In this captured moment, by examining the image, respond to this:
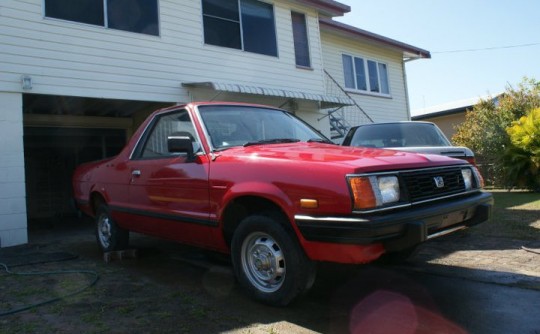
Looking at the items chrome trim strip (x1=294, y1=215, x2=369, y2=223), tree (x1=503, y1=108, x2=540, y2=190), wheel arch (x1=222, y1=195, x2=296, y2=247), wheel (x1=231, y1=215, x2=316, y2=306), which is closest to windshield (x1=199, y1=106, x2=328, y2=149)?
wheel arch (x1=222, y1=195, x2=296, y2=247)

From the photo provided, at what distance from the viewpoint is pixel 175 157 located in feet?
14.5

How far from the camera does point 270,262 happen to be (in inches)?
137

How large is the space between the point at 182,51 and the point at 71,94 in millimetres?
2525

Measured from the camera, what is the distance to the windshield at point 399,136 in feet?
24.2

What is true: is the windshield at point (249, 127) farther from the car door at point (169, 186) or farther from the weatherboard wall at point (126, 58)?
the weatherboard wall at point (126, 58)

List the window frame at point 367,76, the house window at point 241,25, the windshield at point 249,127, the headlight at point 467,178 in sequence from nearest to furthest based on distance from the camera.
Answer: the headlight at point 467,178 < the windshield at point 249,127 < the house window at point 241,25 < the window frame at point 367,76

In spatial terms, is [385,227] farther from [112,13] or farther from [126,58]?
[112,13]

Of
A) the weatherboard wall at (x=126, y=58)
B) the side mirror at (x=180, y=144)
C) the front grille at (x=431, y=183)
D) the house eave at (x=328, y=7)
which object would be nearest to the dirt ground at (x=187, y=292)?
the front grille at (x=431, y=183)

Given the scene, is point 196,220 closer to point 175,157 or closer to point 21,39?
point 175,157

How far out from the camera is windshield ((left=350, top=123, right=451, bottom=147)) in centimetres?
738

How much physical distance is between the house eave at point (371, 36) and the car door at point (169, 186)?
30.8 feet

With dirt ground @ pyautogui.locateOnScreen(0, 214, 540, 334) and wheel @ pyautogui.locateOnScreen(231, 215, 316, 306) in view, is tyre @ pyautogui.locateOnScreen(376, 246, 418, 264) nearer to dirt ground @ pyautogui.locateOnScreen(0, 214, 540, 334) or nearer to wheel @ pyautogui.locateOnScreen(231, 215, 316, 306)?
dirt ground @ pyautogui.locateOnScreen(0, 214, 540, 334)

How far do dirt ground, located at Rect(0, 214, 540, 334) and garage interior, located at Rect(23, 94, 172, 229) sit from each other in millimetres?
5053

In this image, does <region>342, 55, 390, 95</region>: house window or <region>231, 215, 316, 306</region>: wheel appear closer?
<region>231, 215, 316, 306</region>: wheel
